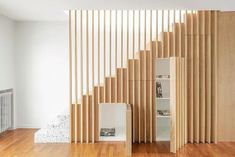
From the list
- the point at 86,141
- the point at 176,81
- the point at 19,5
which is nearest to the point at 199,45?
the point at 176,81

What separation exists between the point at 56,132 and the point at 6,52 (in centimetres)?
230

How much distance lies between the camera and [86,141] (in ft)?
23.5

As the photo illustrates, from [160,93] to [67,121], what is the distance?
211cm

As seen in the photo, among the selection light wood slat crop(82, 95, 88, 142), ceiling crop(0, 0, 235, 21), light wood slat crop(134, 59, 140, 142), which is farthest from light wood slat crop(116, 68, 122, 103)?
ceiling crop(0, 0, 235, 21)

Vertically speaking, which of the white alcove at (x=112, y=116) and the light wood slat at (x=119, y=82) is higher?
the light wood slat at (x=119, y=82)

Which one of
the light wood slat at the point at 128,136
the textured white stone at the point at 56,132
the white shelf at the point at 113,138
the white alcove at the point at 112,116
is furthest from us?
the white alcove at the point at 112,116

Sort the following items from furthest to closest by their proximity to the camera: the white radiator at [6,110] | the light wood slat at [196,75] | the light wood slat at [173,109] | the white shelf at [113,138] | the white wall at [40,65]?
the white wall at [40,65]
the white radiator at [6,110]
the white shelf at [113,138]
the light wood slat at [196,75]
the light wood slat at [173,109]

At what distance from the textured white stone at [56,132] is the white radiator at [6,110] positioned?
3.62 ft

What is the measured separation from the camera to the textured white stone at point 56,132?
7023 mm

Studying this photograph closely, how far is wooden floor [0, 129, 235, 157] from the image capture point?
6.06 m

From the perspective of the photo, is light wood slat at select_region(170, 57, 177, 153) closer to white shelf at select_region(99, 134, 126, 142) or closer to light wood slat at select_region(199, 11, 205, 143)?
light wood slat at select_region(199, 11, 205, 143)

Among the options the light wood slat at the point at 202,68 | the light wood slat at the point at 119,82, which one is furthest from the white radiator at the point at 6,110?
the light wood slat at the point at 202,68

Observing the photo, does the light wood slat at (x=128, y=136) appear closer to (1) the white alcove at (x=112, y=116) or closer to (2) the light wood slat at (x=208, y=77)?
(1) the white alcove at (x=112, y=116)

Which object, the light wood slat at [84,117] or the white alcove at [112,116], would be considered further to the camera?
the white alcove at [112,116]
